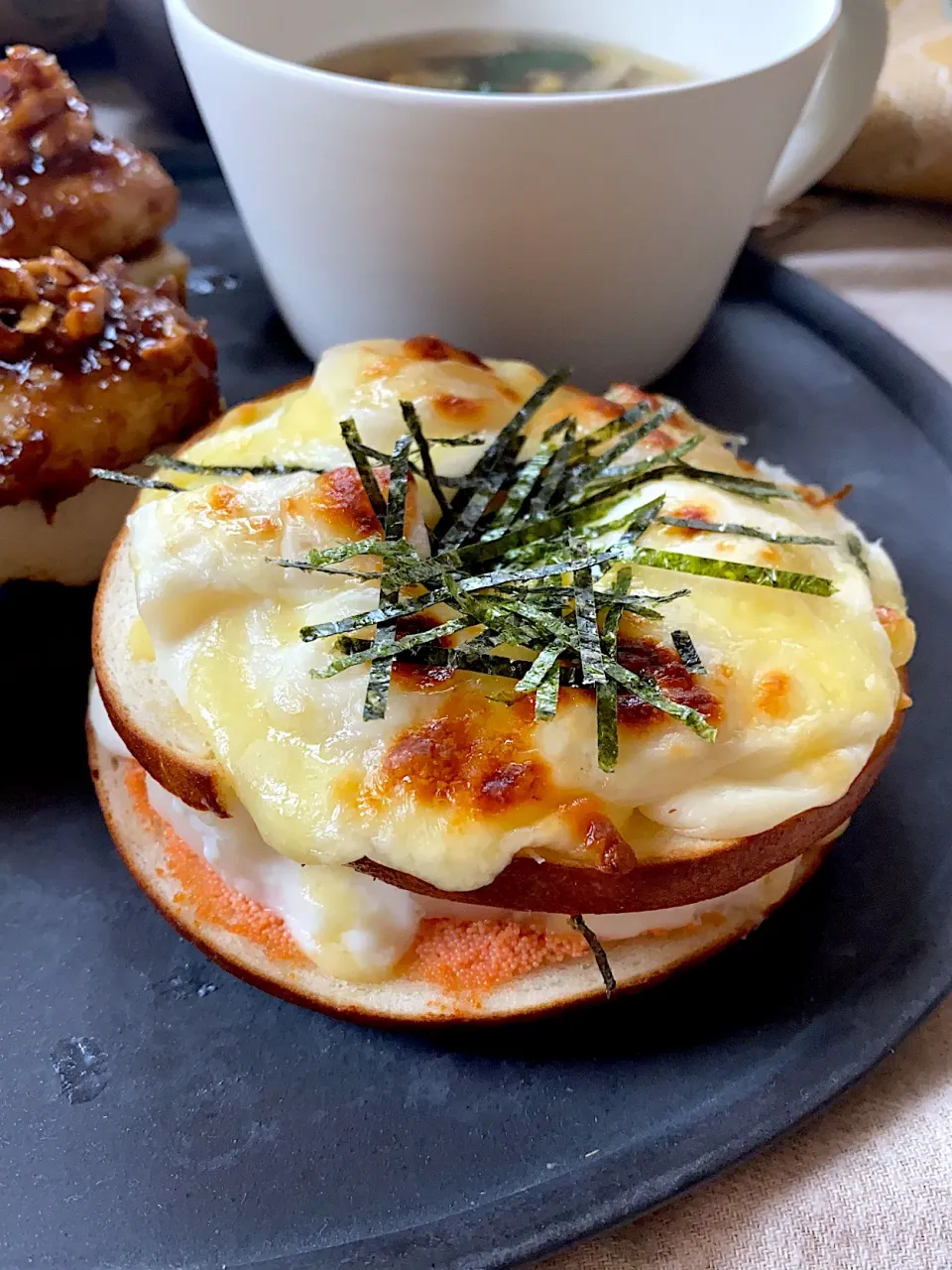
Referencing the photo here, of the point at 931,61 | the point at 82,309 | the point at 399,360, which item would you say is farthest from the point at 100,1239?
the point at 931,61

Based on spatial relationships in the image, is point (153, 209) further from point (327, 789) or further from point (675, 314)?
point (327, 789)

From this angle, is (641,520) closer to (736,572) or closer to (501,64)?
(736,572)

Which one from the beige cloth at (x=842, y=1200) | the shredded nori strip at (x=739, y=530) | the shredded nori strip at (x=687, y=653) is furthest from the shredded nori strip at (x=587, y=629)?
the beige cloth at (x=842, y=1200)

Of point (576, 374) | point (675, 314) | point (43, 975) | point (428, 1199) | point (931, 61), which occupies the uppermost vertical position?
point (931, 61)

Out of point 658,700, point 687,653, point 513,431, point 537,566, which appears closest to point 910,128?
point 513,431

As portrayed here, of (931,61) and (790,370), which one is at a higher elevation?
(931,61)

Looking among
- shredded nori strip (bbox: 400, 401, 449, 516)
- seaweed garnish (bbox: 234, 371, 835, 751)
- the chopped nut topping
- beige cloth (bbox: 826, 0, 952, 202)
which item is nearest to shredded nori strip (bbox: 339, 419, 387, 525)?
seaweed garnish (bbox: 234, 371, 835, 751)

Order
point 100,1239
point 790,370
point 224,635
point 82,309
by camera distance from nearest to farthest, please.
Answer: point 100,1239
point 224,635
point 82,309
point 790,370
